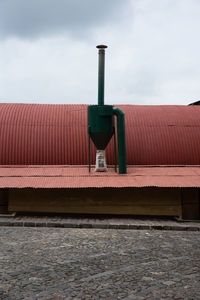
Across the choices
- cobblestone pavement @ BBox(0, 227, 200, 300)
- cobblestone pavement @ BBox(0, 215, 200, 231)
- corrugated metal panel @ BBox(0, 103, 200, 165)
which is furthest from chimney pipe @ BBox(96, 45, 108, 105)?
cobblestone pavement @ BBox(0, 227, 200, 300)

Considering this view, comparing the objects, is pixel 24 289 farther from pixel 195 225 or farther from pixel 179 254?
pixel 195 225

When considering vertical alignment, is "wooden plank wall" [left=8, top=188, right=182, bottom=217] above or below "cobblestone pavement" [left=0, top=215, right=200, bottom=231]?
above

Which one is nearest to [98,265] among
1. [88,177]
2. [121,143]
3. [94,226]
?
[94,226]

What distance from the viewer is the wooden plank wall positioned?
16203 millimetres

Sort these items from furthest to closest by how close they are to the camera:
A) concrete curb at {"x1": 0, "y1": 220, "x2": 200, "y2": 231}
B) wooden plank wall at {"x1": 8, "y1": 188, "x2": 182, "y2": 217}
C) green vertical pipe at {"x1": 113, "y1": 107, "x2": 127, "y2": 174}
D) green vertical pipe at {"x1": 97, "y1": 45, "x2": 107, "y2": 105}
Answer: green vertical pipe at {"x1": 97, "y1": 45, "x2": 107, "y2": 105}
green vertical pipe at {"x1": 113, "y1": 107, "x2": 127, "y2": 174}
wooden plank wall at {"x1": 8, "y1": 188, "x2": 182, "y2": 217}
concrete curb at {"x1": 0, "y1": 220, "x2": 200, "y2": 231}

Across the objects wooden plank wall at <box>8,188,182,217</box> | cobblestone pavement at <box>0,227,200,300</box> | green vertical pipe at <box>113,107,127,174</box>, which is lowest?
cobblestone pavement at <box>0,227,200,300</box>

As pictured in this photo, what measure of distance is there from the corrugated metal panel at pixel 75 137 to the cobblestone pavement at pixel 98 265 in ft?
24.6

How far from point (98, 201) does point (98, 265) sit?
26.2 ft

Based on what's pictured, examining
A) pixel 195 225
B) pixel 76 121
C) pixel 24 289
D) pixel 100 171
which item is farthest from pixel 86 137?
pixel 24 289

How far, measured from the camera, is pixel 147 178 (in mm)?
16422

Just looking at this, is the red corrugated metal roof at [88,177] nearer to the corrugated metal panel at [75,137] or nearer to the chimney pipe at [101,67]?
the corrugated metal panel at [75,137]

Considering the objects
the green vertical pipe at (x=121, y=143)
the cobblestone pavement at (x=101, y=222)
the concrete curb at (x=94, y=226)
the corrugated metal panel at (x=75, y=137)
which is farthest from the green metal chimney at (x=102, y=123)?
the concrete curb at (x=94, y=226)

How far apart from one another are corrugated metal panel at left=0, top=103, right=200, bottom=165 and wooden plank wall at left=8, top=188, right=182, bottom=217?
3608 mm

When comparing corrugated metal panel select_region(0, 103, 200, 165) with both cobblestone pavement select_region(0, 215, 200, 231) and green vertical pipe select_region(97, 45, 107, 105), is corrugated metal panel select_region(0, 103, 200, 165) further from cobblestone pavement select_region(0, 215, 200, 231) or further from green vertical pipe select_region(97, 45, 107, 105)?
cobblestone pavement select_region(0, 215, 200, 231)
